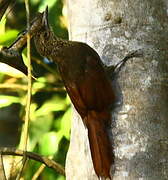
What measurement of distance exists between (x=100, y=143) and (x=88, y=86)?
20cm

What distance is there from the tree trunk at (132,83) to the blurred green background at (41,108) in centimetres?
76

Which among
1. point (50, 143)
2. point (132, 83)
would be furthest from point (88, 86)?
point (50, 143)

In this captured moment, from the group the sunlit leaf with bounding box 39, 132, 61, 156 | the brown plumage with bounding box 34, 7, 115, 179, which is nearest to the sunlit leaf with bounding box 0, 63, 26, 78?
the sunlit leaf with bounding box 39, 132, 61, 156

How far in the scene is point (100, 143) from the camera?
175 cm

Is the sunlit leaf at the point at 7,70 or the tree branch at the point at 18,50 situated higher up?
the sunlit leaf at the point at 7,70

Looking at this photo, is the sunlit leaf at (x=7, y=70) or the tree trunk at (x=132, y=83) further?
the sunlit leaf at (x=7, y=70)

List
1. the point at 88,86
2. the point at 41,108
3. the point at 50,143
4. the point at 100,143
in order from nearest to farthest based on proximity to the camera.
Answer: the point at 100,143 < the point at 88,86 < the point at 50,143 < the point at 41,108

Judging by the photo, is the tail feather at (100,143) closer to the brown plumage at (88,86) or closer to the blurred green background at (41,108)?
the brown plumage at (88,86)

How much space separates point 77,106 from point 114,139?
181 mm

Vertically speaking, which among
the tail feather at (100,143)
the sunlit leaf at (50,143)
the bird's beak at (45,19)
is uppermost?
the bird's beak at (45,19)

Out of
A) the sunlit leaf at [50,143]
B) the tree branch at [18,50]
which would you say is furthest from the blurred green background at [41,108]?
the tree branch at [18,50]

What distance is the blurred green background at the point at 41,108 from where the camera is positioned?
266 centimetres

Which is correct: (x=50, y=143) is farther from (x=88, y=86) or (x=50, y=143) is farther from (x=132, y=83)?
(x=132, y=83)

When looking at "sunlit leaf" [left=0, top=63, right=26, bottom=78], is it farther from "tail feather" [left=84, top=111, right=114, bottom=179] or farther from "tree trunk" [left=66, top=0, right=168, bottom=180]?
"tail feather" [left=84, top=111, right=114, bottom=179]
